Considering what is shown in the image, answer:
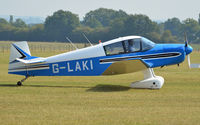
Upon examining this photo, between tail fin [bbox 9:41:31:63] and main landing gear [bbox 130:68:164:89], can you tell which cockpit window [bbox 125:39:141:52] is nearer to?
main landing gear [bbox 130:68:164:89]

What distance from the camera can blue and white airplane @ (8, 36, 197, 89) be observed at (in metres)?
14.4

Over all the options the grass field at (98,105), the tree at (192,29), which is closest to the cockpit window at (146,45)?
the grass field at (98,105)

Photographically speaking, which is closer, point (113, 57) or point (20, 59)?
point (113, 57)

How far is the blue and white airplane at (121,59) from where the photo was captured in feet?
47.3

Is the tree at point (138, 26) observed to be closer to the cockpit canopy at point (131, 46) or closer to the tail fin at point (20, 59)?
the tail fin at point (20, 59)

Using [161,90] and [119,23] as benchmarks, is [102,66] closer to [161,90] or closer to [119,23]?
[161,90]

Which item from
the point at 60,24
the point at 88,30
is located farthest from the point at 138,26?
the point at 60,24

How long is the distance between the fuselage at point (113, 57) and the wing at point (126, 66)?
0.13ft

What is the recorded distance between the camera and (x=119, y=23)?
10419 cm

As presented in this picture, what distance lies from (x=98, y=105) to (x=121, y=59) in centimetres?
365

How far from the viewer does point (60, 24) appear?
115 meters

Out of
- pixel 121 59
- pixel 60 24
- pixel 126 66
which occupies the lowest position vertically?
pixel 126 66

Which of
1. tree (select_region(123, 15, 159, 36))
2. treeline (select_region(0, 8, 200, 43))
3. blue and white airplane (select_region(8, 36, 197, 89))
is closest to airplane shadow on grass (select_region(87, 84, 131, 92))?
blue and white airplane (select_region(8, 36, 197, 89))

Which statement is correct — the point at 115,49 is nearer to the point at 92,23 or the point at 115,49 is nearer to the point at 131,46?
the point at 131,46
